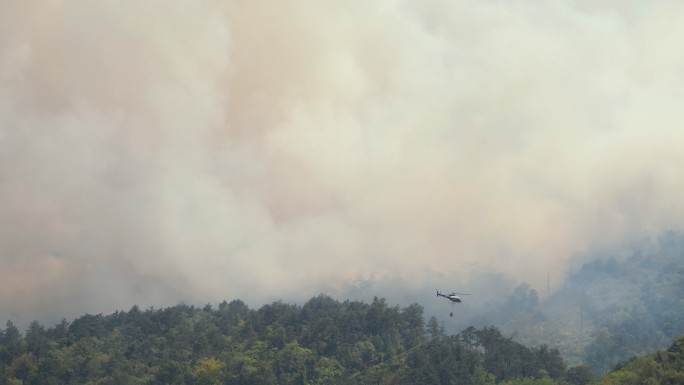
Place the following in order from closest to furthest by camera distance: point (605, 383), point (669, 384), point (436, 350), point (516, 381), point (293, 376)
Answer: point (669, 384), point (605, 383), point (516, 381), point (436, 350), point (293, 376)

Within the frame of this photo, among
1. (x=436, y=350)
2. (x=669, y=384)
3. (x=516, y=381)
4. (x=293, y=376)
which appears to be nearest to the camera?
(x=669, y=384)

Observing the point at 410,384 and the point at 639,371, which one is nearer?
the point at 639,371

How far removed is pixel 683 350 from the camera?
140 meters

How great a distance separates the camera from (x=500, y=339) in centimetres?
19062

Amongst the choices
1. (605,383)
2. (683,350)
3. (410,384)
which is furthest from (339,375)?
(683,350)

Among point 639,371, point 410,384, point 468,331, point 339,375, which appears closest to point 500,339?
point 468,331

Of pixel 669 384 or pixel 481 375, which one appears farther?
pixel 481 375

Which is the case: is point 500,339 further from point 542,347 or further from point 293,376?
point 293,376

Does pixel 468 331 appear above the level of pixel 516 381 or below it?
above

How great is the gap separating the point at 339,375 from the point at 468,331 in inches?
1103

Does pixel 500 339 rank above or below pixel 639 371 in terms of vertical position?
above

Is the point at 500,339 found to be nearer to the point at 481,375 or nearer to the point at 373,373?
the point at 481,375

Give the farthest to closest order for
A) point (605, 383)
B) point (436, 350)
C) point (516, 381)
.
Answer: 1. point (436, 350)
2. point (516, 381)
3. point (605, 383)

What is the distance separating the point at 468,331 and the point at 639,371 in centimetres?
5574
